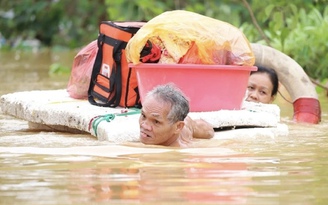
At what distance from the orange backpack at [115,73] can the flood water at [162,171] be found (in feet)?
1.59

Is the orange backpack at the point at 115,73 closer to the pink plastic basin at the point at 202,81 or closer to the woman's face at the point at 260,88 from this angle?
the pink plastic basin at the point at 202,81

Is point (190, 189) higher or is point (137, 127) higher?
point (190, 189)

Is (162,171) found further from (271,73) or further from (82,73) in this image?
(271,73)

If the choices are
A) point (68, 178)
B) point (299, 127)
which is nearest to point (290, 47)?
point (299, 127)

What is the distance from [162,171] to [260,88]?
341 cm

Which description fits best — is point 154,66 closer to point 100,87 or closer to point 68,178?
point 100,87

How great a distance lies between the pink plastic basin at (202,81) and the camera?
6.23 meters

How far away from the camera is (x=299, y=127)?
6875 mm

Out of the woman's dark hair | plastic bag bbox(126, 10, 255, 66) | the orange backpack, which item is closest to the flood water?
the orange backpack

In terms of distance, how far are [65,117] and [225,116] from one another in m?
1.11

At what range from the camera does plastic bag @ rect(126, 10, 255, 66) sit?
634cm

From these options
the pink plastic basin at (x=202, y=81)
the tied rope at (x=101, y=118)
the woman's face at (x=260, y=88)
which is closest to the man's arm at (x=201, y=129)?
the pink plastic basin at (x=202, y=81)

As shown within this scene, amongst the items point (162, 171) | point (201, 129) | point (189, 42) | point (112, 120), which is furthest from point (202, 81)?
point (162, 171)

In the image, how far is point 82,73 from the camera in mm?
7312
